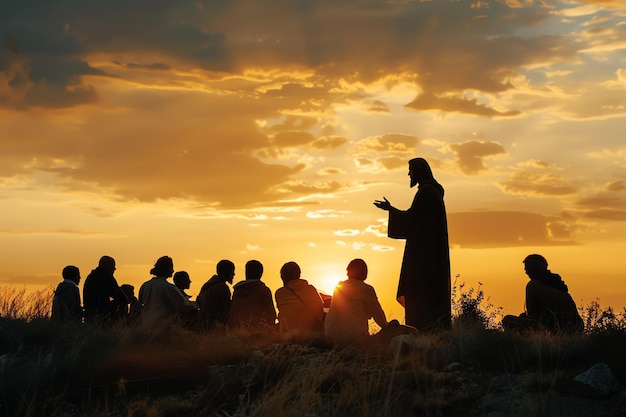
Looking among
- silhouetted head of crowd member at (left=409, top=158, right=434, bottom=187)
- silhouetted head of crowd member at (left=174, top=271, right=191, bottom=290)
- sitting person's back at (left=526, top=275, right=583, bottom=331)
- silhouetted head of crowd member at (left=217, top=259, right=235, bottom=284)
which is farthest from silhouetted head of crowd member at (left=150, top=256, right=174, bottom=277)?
sitting person's back at (left=526, top=275, right=583, bottom=331)

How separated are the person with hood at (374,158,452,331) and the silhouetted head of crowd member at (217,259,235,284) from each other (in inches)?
129

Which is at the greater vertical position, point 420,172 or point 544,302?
point 420,172

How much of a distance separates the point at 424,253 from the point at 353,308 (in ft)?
8.71

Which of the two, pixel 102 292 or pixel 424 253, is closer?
pixel 424 253

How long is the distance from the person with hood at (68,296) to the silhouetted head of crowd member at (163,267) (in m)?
2.02

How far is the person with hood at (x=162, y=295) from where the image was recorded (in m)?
15.9

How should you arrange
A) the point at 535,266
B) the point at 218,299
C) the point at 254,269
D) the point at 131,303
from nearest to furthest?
the point at 535,266
the point at 254,269
the point at 218,299
the point at 131,303

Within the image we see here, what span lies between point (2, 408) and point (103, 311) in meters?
6.63

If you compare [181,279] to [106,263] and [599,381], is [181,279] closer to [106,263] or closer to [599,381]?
[106,263]

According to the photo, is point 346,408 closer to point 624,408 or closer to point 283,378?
point 283,378

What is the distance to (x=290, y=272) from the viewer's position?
15117mm

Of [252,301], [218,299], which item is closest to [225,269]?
[218,299]

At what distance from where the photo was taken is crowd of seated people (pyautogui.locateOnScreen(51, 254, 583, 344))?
1333 centimetres

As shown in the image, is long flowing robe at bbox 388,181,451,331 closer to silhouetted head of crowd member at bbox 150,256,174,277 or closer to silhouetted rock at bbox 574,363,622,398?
silhouetted head of crowd member at bbox 150,256,174,277
